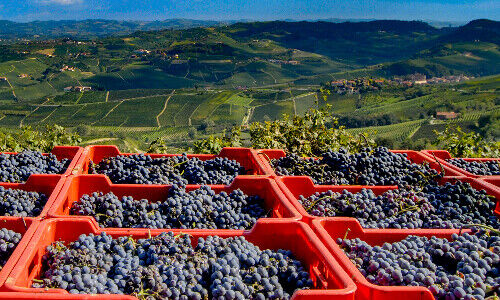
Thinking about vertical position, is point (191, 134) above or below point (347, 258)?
below

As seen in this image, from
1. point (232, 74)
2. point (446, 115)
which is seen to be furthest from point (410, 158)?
point (232, 74)

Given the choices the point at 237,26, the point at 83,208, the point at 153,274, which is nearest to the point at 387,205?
the point at 153,274

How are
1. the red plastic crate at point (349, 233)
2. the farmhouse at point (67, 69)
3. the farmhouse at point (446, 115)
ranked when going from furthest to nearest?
the farmhouse at point (67, 69) < the farmhouse at point (446, 115) < the red plastic crate at point (349, 233)

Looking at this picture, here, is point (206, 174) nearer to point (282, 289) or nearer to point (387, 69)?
point (282, 289)

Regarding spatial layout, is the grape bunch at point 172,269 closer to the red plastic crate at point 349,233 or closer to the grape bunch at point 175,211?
the red plastic crate at point 349,233

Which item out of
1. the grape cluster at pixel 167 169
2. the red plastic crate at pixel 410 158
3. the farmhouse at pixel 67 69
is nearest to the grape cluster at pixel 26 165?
the grape cluster at pixel 167 169

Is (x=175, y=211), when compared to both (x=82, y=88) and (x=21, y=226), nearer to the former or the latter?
(x=21, y=226)
